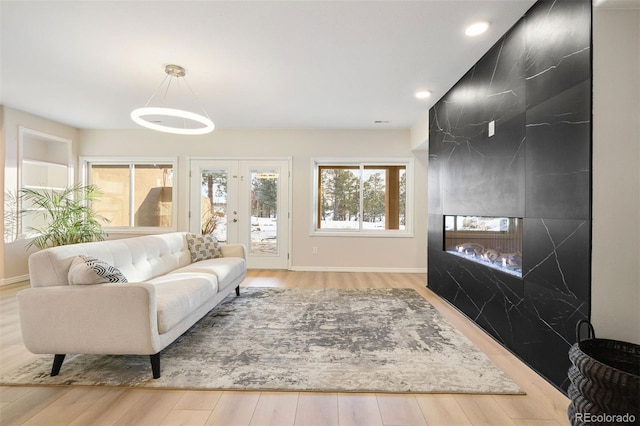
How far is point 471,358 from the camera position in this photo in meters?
2.19

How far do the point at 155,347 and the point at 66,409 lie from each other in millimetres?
479

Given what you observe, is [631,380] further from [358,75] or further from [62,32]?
[62,32]

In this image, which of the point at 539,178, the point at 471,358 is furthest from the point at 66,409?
the point at 539,178

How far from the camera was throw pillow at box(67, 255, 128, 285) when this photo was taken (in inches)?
74.3

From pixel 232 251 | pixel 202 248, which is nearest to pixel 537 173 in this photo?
→ pixel 232 251

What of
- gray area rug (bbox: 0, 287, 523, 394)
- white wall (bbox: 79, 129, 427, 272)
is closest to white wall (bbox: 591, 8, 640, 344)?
gray area rug (bbox: 0, 287, 523, 394)

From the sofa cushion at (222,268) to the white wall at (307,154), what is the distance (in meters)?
1.82

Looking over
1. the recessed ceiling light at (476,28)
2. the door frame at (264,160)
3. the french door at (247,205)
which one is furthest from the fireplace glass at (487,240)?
the french door at (247,205)

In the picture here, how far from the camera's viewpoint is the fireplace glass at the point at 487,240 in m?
2.35

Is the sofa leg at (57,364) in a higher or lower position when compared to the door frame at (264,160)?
Result: lower

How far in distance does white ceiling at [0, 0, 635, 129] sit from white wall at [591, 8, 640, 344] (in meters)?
0.78

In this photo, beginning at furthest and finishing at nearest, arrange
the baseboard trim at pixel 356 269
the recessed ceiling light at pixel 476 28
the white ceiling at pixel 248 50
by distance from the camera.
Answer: the baseboard trim at pixel 356 269
the recessed ceiling light at pixel 476 28
the white ceiling at pixel 248 50

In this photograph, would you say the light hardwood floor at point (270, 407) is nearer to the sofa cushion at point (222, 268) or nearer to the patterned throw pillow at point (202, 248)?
the sofa cushion at point (222, 268)

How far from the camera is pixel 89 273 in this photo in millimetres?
1889
